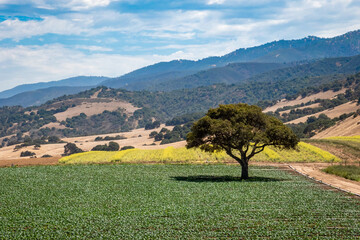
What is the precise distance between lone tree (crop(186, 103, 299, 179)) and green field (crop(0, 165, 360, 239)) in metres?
4.26

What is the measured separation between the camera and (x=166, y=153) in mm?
71375

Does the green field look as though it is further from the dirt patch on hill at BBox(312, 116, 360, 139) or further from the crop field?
the dirt patch on hill at BBox(312, 116, 360, 139)

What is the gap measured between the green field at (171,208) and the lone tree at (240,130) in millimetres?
4262

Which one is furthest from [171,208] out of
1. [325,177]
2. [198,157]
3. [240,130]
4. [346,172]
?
[198,157]

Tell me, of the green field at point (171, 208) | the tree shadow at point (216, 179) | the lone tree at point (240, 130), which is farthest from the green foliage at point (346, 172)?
the tree shadow at point (216, 179)

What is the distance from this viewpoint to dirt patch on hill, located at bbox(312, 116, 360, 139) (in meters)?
103

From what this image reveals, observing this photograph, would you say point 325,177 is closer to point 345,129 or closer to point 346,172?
point 346,172

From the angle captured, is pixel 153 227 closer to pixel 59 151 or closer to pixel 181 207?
pixel 181 207

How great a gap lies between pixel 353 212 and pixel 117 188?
21598mm

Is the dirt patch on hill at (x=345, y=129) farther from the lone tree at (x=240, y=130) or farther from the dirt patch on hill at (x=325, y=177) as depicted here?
the lone tree at (x=240, y=130)

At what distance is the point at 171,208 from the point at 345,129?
92671 millimetres

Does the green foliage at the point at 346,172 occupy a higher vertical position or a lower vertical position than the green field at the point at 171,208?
lower

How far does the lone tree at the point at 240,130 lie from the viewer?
42.6 metres

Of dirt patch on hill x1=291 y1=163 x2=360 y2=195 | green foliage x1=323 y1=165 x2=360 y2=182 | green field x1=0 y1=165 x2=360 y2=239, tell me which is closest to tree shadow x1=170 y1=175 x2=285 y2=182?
green field x1=0 y1=165 x2=360 y2=239
